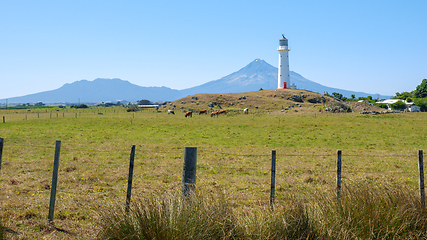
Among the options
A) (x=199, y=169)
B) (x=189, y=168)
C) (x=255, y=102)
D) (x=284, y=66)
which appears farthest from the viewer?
(x=284, y=66)

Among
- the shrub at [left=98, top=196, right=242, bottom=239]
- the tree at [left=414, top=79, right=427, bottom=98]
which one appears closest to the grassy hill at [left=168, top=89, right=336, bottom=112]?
the tree at [left=414, top=79, right=427, bottom=98]

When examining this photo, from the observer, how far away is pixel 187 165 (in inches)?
321

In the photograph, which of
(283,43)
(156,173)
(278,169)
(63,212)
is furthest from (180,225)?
(283,43)

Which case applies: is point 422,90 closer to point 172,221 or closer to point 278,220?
point 278,220

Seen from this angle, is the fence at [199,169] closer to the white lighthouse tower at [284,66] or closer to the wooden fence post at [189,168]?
the wooden fence post at [189,168]

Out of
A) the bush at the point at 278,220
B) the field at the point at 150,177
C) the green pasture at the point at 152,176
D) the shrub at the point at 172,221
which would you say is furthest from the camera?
the green pasture at the point at 152,176

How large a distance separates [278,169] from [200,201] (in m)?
10.7

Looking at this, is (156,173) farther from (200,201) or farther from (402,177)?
(402,177)

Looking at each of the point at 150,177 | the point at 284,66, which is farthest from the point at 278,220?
the point at 284,66

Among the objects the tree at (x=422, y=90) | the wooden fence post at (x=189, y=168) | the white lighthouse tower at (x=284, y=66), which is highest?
the white lighthouse tower at (x=284, y=66)

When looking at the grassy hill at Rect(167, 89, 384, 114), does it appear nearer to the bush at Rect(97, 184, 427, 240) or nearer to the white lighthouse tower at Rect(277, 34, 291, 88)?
the white lighthouse tower at Rect(277, 34, 291, 88)

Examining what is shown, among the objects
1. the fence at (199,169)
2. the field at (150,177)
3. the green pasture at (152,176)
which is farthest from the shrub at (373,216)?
the fence at (199,169)

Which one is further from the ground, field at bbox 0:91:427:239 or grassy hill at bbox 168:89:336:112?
grassy hill at bbox 168:89:336:112

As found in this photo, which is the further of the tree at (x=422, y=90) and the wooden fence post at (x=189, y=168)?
the tree at (x=422, y=90)
